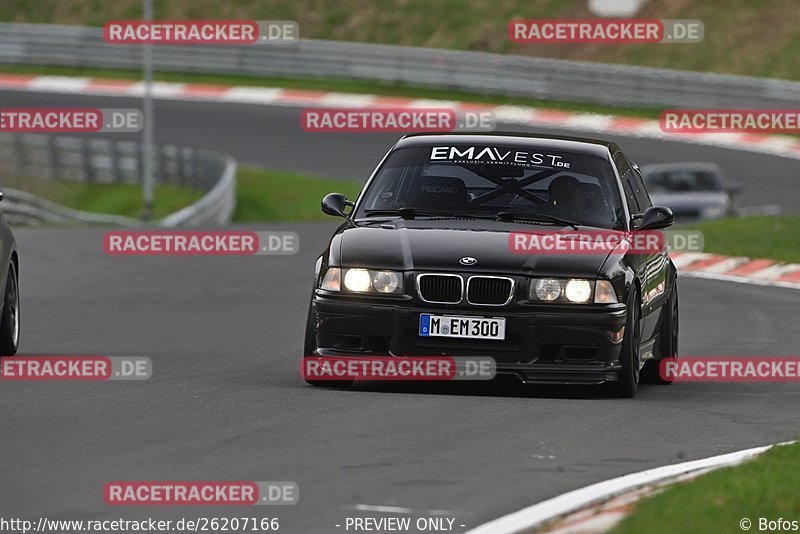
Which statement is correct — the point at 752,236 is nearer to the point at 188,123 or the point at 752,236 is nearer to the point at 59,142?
the point at 59,142

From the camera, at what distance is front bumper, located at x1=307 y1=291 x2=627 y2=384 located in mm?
10281

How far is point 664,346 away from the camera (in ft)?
40.2

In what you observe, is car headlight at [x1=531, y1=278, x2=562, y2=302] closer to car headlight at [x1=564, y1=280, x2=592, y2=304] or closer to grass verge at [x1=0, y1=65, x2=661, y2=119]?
car headlight at [x1=564, y1=280, x2=592, y2=304]

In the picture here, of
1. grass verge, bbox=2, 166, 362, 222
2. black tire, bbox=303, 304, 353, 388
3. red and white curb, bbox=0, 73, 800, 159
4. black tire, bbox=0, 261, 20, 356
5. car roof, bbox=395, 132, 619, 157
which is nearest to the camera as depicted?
black tire, bbox=303, 304, 353, 388

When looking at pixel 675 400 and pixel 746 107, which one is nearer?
pixel 675 400

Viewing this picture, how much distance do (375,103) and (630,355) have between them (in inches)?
1232

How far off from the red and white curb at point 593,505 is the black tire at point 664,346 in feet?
12.7

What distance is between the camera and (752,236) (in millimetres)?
24047

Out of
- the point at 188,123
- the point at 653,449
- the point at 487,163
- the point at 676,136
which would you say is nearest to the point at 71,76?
the point at 188,123

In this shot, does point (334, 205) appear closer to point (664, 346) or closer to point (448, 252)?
point (448, 252)

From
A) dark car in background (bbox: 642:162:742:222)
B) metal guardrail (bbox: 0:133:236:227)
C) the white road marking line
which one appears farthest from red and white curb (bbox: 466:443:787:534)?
the white road marking line

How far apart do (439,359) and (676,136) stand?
3035 cm

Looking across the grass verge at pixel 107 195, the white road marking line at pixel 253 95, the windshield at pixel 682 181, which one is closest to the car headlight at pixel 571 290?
the windshield at pixel 682 181

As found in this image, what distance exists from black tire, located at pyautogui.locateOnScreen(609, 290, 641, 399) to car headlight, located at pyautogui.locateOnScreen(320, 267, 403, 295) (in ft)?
4.34
